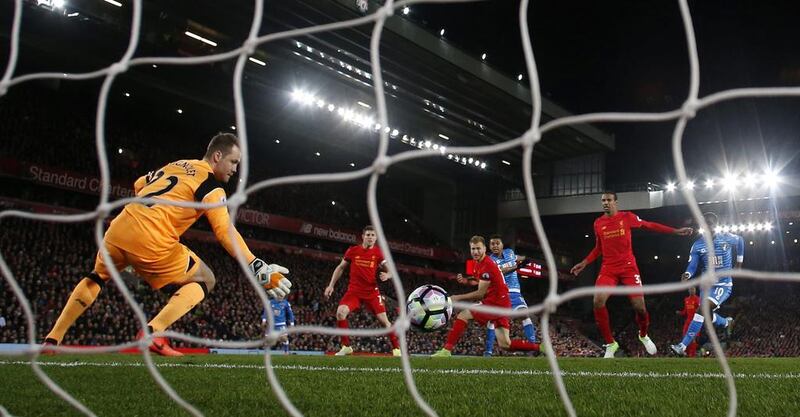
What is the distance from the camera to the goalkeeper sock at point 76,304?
433cm

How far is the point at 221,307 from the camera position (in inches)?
665

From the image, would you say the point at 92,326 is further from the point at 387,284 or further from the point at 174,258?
the point at 387,284

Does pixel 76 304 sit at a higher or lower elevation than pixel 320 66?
lower

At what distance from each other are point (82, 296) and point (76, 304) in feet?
0.22

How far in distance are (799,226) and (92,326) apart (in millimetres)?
30332


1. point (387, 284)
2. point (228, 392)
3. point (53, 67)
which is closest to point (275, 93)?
point (53, 67)

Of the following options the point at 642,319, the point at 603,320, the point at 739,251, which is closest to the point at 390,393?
the point at 603,320

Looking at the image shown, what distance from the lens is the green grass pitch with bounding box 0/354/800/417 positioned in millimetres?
2801

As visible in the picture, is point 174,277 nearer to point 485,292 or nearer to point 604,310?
point 485,292

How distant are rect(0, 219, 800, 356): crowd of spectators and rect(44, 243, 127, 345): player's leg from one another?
931cm

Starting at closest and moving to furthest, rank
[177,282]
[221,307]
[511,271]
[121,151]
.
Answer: [177,282], [511,271], [221,307], [121,151]

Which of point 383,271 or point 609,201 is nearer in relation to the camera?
point 609,201

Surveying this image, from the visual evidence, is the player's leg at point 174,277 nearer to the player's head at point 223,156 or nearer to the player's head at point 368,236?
the player's head at point 223,156

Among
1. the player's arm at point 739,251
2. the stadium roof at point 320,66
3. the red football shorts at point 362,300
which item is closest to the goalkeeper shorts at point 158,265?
the red football shorts at point 362,300
